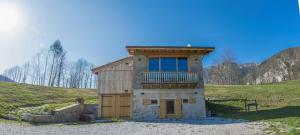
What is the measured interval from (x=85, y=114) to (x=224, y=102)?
1496 centimetres

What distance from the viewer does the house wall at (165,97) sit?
64.9 feet

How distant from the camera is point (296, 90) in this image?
1286 inches

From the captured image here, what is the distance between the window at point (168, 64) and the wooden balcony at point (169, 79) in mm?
591

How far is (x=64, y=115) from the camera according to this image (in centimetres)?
1875

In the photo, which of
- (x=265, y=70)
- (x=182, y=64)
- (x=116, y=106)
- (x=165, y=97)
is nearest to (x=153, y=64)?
(x=182, y=64)

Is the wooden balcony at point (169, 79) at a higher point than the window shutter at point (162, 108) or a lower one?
higher

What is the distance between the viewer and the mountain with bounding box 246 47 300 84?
55.9 m

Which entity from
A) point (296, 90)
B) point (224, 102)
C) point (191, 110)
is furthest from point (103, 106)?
point (296, 90)

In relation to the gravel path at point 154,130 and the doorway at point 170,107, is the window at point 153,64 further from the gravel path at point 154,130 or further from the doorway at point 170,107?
the gravel path at point 154,130

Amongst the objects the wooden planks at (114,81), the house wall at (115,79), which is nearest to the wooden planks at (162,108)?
the house wall at (115,79)

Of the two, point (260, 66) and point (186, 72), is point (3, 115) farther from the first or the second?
point (260, 66)

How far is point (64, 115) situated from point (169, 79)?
27.9 ft

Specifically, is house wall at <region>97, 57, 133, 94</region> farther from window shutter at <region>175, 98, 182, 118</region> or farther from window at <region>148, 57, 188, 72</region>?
window shutter at <region>175, 98, 182, 118</region>

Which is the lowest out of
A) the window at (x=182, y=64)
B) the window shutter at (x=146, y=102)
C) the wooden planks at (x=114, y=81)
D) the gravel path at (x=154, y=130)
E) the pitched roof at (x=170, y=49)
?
the gravel path at (x=154, y=130)
